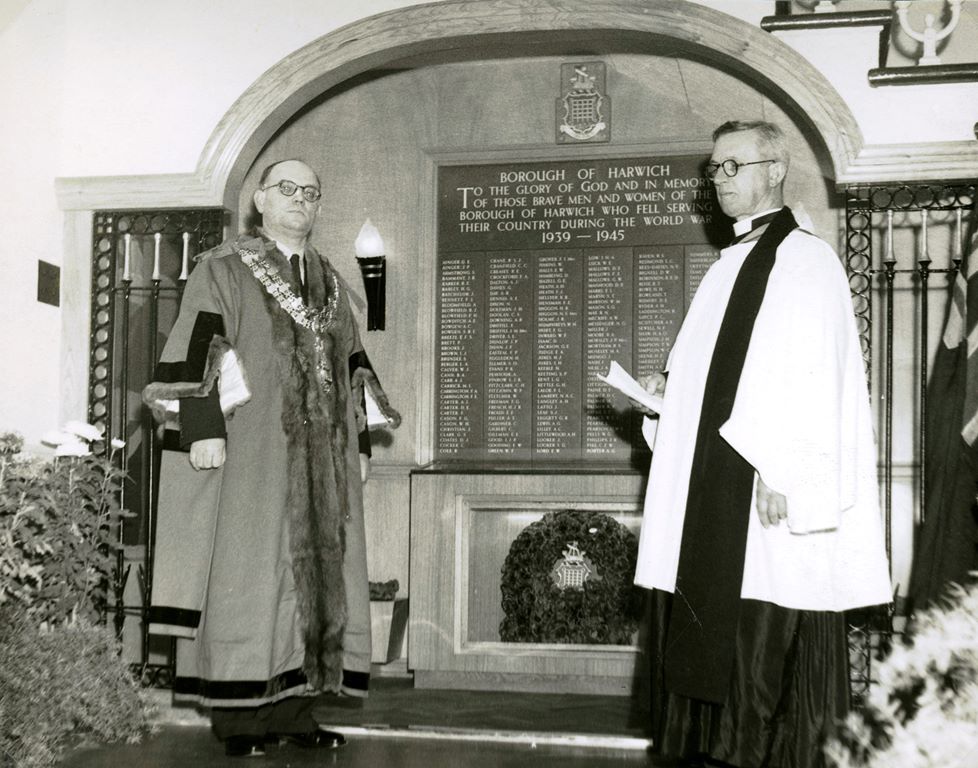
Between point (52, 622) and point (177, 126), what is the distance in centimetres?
217

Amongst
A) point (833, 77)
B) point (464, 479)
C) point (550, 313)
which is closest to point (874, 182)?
point (833, 77)

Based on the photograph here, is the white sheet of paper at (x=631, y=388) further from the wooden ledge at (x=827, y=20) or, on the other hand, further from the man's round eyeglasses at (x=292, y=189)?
the wooden ledge at (x=827, y=20)

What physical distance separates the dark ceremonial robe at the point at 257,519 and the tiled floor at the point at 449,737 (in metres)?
0.24

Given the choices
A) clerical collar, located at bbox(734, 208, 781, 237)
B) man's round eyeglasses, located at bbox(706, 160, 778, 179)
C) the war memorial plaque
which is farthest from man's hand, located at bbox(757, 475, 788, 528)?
the war memorial plaque

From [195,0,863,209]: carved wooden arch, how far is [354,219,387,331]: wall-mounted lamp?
2.95 feet

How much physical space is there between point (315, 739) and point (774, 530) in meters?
1.78

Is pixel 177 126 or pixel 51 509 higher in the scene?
pixel 177 126

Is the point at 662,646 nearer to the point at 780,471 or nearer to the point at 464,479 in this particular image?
the point at 780,471

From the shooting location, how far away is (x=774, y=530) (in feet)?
10.3

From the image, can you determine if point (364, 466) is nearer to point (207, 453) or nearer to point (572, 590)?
point (207, 453)

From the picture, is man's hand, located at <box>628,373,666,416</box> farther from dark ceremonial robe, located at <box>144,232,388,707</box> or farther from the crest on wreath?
the crest on wreath

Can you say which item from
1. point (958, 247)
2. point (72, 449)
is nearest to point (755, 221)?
point (958, 247)

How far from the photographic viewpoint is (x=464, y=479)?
521 centimetres

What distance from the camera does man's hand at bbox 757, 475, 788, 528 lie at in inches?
122
